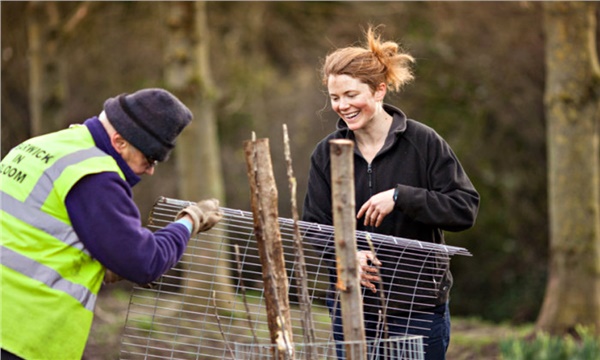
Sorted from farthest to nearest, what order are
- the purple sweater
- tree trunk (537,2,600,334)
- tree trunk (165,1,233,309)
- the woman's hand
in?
1. tree trunk (165,1,233,309)
2. tree trunk (537,2,600,334)
3. the woman's hand
4. the purple sweater

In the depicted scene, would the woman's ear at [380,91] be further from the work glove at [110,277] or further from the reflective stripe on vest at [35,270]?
the reflective stripe on vest at [35,270]

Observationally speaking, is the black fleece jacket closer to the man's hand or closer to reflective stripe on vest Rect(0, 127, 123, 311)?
the man's hand

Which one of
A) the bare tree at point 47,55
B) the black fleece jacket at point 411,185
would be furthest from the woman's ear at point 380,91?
the bare tree at point 47,55

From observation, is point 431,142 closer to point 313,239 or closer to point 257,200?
point 313,239

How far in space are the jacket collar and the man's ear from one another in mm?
12

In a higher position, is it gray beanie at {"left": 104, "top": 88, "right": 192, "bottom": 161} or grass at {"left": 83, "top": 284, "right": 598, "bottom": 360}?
grass at {"left": 83, "top": 284, "right": 598, "bottom": 360}

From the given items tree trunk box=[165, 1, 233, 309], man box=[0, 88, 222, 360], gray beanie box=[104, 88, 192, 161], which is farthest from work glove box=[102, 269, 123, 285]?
tree trunk box=[165, 1, 233, 309]

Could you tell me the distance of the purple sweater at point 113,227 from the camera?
9.31ft

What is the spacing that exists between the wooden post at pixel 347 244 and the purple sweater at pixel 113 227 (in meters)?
0.62

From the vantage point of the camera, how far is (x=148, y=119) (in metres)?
3.03

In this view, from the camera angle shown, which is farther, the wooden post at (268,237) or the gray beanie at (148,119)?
the wooden post at (268,237)

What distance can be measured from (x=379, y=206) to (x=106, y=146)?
1095 millimetres

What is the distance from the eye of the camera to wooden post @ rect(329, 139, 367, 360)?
3.08m

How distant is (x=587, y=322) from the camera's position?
8.09 metres
